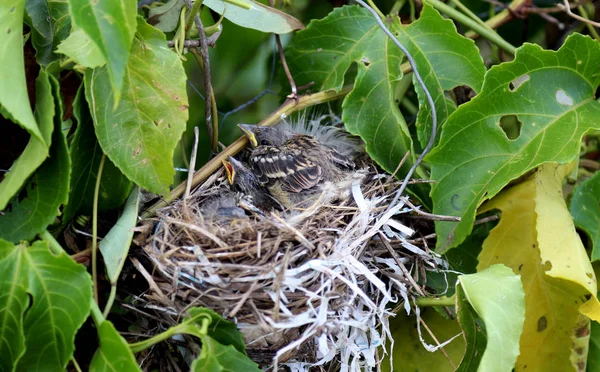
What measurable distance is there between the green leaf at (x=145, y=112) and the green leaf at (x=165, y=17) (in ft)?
0.66

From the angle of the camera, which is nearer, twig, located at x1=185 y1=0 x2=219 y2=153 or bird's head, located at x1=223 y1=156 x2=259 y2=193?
twig, located at x1=185 y1=0 x2=219 y2=153

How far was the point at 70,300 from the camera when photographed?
1.14 meters

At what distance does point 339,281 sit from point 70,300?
0.46 meters

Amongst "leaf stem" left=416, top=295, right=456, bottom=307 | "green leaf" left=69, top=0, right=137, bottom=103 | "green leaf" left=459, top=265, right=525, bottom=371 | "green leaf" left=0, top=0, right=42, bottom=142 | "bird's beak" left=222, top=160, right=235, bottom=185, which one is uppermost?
"green leaf" left=69, top=0, right=137, bottom=103

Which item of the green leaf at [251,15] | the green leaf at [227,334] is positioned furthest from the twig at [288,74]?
the green leaf at [227,334]

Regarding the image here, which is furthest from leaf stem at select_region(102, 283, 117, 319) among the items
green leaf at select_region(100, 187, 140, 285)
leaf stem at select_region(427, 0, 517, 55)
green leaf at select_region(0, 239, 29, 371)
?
leaf stem at select_region(427, 0, 517, 55)

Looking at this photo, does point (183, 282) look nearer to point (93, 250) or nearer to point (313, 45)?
point (93, 250)

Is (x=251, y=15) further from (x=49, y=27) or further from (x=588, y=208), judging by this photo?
(x=588, y=208)

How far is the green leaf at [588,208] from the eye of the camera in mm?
1580

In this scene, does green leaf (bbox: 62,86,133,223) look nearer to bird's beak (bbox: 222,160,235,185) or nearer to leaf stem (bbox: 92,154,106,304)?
leaf stem (bbox: 92,154,106,304)

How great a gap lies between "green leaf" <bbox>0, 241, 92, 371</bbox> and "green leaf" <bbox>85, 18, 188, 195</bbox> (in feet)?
0.65

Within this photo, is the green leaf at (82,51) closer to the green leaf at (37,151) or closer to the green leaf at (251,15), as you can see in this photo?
the green leaf at (37,151)

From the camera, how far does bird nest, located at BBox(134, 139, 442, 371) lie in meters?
1.27

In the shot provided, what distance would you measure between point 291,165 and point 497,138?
0.49m
